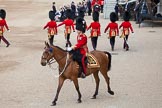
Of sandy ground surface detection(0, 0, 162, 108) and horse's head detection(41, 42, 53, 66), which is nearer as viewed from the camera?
horse's head detection(41, 42, 53, 66)

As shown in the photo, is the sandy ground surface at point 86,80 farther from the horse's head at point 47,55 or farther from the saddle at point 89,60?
the horse's head at point 47,55

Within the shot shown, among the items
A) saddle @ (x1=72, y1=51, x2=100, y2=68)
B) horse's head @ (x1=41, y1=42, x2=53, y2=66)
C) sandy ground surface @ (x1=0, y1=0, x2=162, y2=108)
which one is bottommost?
sandy ground surface @ (x1=0, y1=0, x2=162, y2=108)

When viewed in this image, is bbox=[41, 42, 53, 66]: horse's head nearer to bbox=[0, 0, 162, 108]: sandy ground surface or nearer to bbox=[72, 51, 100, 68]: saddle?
bbox=[72, 51, 100, 68]: saddle

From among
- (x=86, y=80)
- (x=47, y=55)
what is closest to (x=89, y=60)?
(x=47, y=55)

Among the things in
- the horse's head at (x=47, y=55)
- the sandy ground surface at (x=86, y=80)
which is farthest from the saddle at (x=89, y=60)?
the sandy ground surface at (x=86, y=80)

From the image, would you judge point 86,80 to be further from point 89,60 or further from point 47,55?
point 47,55

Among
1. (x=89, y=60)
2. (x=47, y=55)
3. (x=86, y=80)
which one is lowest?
(x=86, y=80)

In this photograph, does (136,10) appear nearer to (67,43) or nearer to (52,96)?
(67,43)

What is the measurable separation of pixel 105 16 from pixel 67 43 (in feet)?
54.4

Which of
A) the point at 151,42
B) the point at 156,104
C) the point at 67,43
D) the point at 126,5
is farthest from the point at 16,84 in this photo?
the point at 126,5

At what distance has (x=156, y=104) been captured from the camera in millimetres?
11766

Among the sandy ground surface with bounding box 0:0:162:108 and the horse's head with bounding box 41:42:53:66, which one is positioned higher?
the horse's head with bounding box 41:42:53:66

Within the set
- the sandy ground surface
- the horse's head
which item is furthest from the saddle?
the sandy ground surface

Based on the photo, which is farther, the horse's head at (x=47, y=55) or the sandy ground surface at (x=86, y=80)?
the sandy ground surface at (x=86, y=80)
